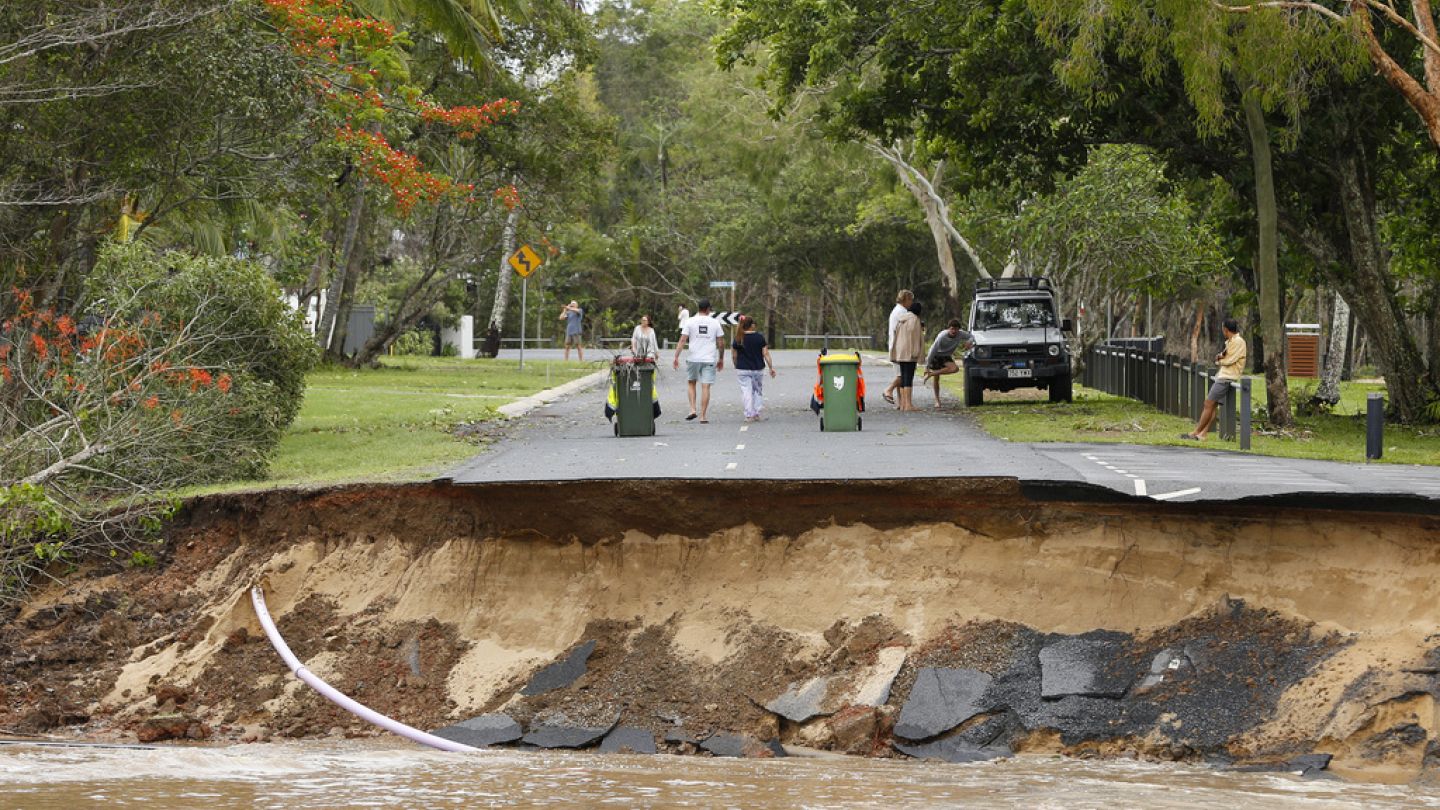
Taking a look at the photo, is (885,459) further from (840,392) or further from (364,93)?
(364,93)

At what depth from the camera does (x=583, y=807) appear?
9297mm

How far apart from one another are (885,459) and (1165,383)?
1098 centimetres

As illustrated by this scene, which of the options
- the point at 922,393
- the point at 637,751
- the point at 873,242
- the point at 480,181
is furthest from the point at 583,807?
the point at 873,242

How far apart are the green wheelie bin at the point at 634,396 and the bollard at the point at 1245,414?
663 centimetres

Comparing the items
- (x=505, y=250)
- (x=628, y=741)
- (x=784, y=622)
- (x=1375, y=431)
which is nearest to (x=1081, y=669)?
(x=784, y=622)

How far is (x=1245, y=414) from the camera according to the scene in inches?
756

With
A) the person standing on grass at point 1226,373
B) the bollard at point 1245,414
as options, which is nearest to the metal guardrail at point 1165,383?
the bollard at point 1245,414

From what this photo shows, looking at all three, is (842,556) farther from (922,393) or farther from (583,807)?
(922,393)

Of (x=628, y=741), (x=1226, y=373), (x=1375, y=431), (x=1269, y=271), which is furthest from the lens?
(x=1269, y=271)

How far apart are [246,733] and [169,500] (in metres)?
3.46

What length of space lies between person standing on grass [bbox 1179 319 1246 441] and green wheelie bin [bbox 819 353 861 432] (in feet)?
13.0

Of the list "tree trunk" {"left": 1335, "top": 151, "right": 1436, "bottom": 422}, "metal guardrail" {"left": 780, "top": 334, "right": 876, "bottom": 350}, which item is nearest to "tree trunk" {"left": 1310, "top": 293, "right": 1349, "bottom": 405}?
"tree trunk" {"left": 1335, "top": 151, "right": 1436, "bottom": 422}

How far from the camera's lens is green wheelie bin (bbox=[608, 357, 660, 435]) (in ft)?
64.8

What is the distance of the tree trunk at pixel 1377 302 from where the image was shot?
23.5m
